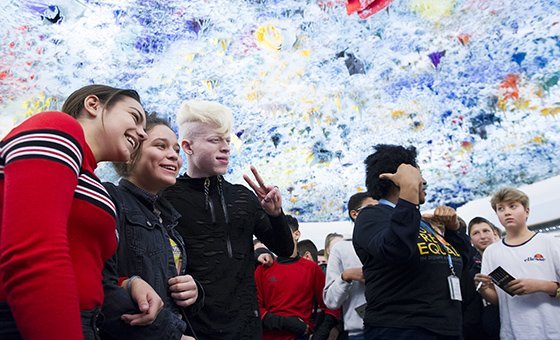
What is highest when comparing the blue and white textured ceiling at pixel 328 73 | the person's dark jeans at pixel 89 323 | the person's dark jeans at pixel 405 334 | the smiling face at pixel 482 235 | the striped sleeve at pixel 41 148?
the blue and white textured ceiling at pixel 328 73

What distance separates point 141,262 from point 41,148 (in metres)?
0.67

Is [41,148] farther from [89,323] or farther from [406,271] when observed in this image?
[406,271]

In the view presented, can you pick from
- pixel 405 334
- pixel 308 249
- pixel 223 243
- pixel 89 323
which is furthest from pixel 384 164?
pixel 308 249

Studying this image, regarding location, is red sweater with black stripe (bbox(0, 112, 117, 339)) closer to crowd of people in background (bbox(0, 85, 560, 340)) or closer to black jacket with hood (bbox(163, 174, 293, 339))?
crowd of people in background (bbox(0, 85, 560, 340))

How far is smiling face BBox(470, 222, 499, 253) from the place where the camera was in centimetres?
442


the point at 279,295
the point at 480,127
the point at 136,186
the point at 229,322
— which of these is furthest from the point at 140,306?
the point at 480,127

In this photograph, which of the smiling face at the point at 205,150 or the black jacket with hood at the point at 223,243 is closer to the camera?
the black jacket with hood at the point at 223,243

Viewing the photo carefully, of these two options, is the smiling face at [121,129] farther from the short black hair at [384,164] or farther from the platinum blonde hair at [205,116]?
the short black hair at [384,164]

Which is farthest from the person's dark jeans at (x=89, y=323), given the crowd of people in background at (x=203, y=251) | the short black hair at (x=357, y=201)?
the short black hair at (x=357, y=201)

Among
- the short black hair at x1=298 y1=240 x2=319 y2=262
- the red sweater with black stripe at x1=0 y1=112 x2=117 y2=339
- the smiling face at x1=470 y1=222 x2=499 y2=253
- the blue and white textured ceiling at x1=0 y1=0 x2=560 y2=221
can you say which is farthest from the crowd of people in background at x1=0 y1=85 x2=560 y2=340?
the blue and white textured ceiling at x1=0 y1=0 x2=560 y2=221

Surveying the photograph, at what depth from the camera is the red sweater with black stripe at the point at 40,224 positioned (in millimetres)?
839

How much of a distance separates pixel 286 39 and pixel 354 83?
147 centimetres

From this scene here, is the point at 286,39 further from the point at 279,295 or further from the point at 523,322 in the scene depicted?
the point at 523,322

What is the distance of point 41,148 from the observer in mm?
913
